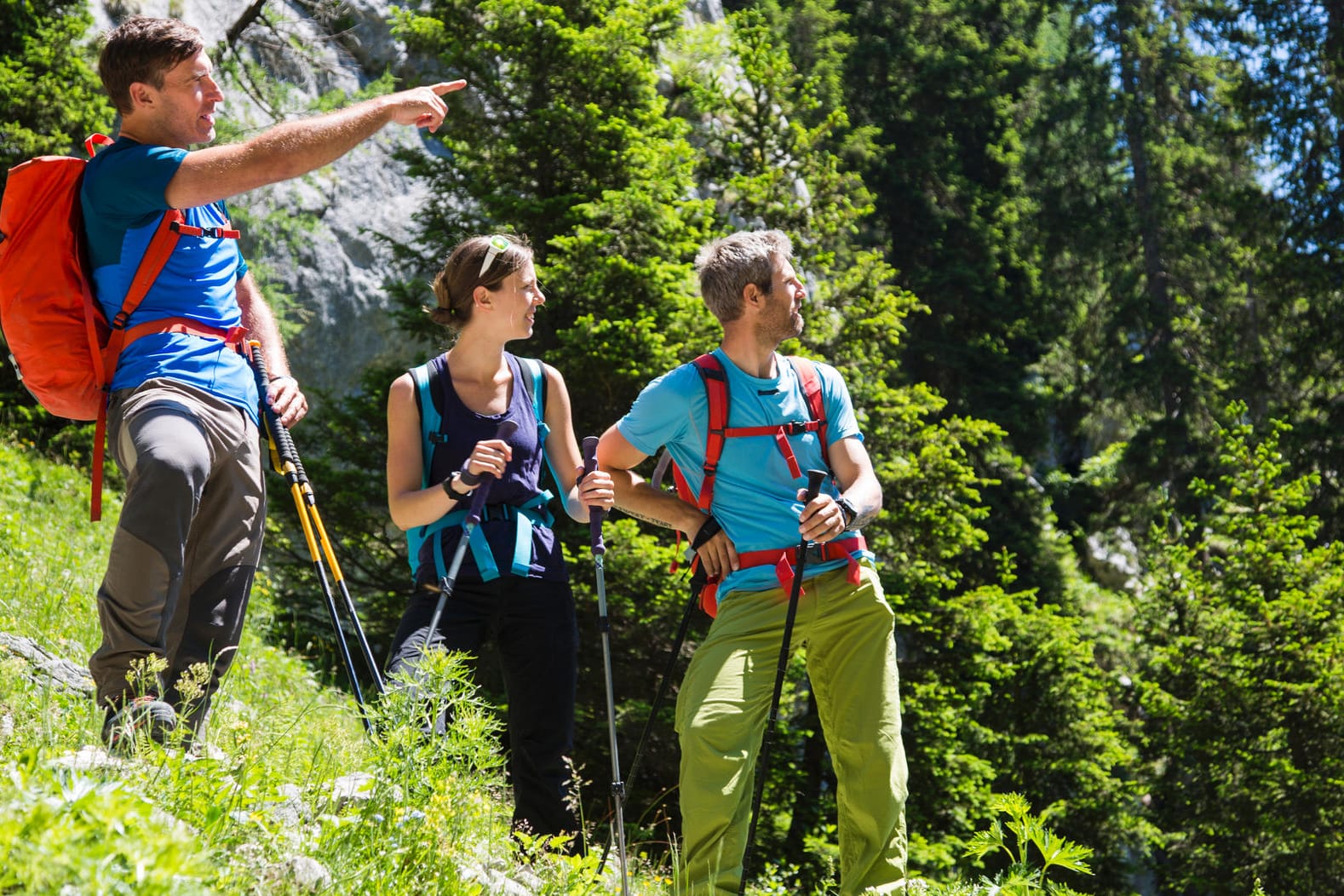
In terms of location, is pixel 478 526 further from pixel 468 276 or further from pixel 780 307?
pixel 780 307

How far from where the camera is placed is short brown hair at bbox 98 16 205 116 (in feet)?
10.1

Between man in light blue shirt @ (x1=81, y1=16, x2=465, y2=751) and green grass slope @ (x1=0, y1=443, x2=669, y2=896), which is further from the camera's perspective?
man in light blue shirt @ (x1=81, y1=16, x2=465, y2=751)

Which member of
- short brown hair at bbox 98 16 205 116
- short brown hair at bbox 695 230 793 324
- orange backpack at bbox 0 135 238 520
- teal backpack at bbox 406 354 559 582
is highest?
short brown hair at bbox 98 16 205 116

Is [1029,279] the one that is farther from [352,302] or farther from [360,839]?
[360,839]

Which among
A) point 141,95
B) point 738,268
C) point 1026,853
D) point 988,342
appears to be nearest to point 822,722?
point 1026,853

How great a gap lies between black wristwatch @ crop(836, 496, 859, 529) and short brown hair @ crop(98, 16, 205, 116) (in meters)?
2.26

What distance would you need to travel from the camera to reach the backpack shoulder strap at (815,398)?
398cm

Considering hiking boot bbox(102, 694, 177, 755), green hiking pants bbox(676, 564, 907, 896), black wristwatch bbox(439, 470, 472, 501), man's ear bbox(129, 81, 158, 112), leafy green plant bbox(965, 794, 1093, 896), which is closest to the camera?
hiking boot bbox(102, 694, 177, 755)

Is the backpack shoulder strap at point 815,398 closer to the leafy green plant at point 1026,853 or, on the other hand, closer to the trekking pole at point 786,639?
the trekking pole at point 786,639

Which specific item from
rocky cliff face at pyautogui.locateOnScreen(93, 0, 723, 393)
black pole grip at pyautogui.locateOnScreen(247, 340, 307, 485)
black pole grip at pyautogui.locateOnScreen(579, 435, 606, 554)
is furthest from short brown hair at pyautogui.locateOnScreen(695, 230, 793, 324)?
rocky cliff face at pyautogui.locateOnScreen(93, 0, 723, 393)

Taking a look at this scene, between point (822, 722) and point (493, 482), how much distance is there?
134cm

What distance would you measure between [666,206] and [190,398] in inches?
308

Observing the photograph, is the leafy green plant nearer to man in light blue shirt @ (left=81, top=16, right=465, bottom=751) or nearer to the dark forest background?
man in light blue shirt @ (left=81, top=16, right=465, bottom=751)

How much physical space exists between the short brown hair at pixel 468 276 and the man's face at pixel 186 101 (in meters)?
1.03
